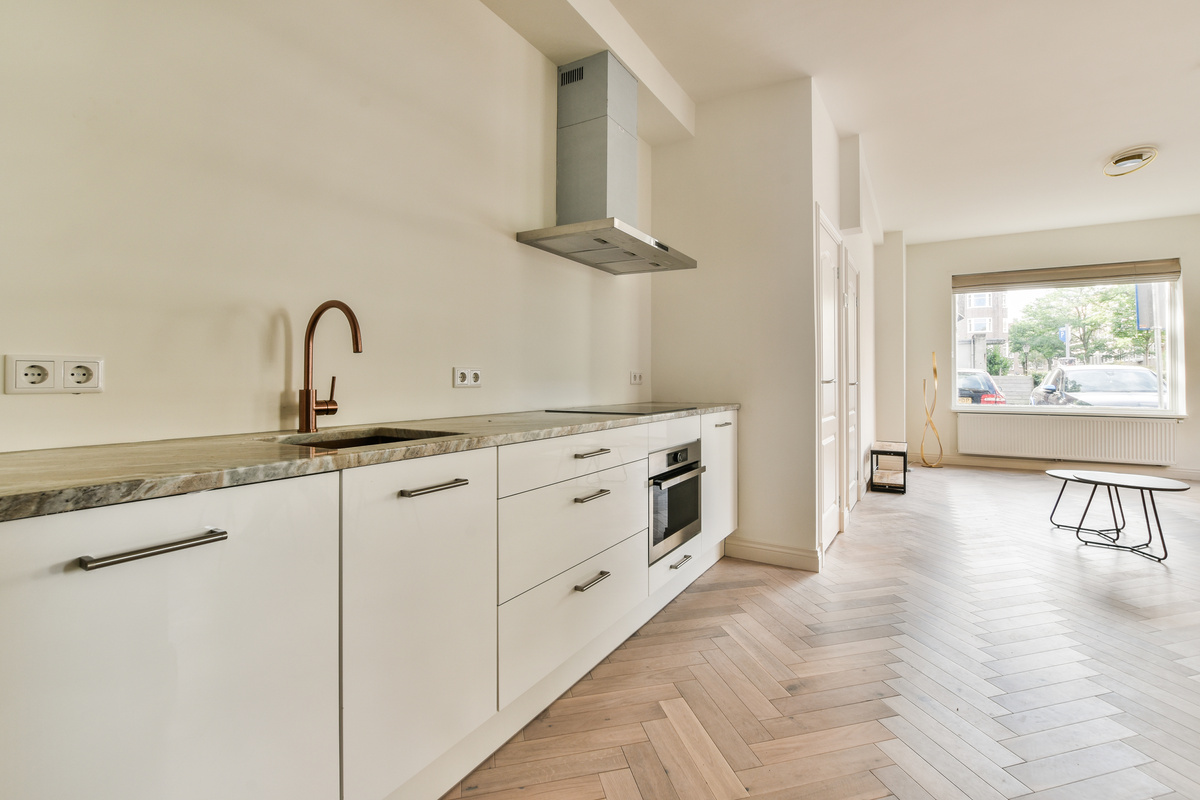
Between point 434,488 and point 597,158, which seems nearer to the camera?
point 434,488

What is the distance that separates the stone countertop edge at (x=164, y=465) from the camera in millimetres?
688

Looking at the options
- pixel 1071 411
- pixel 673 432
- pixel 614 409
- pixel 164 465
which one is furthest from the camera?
pixel 1071 411

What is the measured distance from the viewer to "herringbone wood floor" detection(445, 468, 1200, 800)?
1416 millimetres

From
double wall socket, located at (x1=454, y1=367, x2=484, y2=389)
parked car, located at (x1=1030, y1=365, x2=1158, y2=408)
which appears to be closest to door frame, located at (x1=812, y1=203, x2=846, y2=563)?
double wall socket, located at (x1=454, y1=367, x2=484, y2=389)

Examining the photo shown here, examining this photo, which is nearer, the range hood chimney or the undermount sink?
the undermount sink

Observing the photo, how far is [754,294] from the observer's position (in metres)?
3.14

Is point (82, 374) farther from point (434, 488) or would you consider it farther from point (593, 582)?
point (593, 582)

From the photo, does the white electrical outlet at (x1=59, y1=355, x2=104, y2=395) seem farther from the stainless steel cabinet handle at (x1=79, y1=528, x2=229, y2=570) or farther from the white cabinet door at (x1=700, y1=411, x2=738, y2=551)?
the white cabinet door at (x1=700, y1=411, x2=738, y2=551)

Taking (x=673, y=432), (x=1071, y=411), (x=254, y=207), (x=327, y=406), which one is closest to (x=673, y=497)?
(x=673, y=432)

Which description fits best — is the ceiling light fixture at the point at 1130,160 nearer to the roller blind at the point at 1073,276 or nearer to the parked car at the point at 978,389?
the roller blind at the point at 1073,276

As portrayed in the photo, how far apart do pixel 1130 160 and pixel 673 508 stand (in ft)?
15.5

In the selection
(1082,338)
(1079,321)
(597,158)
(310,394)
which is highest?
(597,158)

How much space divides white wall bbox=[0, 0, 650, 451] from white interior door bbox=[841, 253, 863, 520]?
8.56 feet

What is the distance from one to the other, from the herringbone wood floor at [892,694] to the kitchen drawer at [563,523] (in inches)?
19.4
